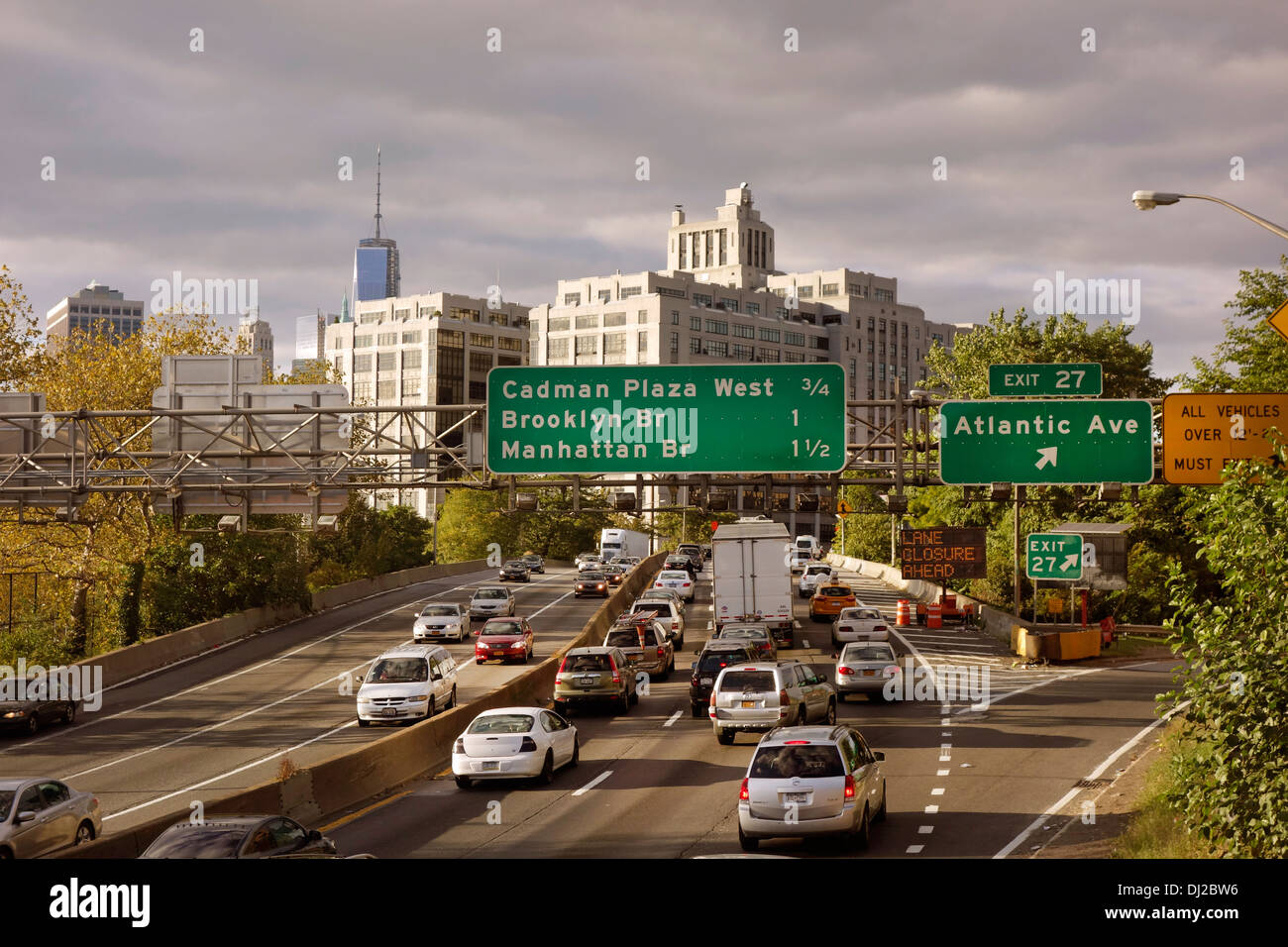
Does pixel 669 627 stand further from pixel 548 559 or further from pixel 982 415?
pixel 548 559

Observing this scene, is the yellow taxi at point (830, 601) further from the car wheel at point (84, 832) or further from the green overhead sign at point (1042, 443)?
the car wheel at point (84, 832)

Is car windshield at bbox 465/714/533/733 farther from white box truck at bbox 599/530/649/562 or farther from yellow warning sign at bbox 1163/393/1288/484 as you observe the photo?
white box truck at bbox 599/530/649/562

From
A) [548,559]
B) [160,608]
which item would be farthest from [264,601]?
[548,559]

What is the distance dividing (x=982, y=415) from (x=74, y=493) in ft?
62.2

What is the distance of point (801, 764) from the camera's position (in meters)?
18.9

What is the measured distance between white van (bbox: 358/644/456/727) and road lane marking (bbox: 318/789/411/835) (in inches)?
333

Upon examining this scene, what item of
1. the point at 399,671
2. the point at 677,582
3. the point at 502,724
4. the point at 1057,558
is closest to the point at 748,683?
the point at 502,724

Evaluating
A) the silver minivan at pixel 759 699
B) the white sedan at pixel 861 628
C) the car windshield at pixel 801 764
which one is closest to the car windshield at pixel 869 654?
the silver minivan at pixel 759 699

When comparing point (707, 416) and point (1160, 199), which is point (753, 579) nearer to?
point (707, 416)

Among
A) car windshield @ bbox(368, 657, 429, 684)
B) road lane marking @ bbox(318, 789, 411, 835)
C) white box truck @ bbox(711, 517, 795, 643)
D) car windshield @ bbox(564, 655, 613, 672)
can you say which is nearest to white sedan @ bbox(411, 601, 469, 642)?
white box truck @ bbox(711, 517, 795, 643)

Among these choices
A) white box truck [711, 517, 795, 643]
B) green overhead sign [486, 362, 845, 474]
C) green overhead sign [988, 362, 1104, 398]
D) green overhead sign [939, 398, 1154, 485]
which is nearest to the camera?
green overhead sign [486, 362, 845, 474]

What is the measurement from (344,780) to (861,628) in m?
27.5

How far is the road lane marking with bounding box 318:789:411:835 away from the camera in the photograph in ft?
72.0
